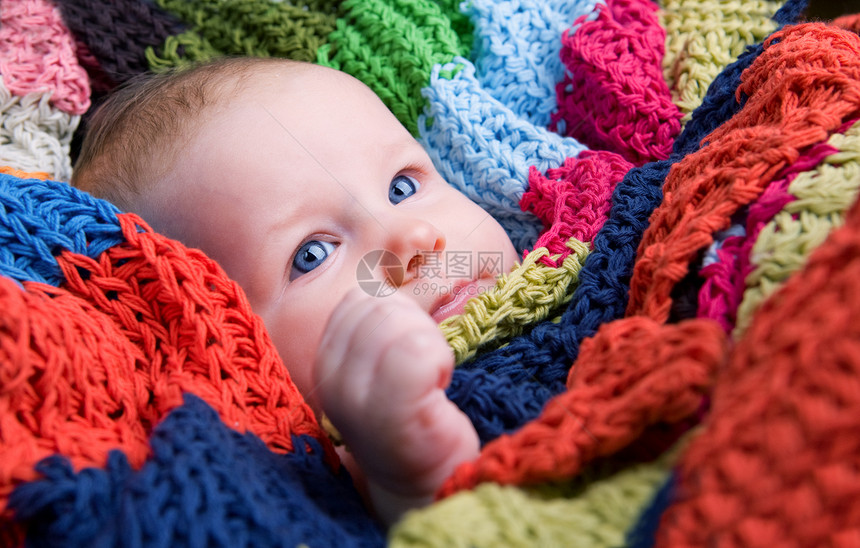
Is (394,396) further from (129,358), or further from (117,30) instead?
(117,30)

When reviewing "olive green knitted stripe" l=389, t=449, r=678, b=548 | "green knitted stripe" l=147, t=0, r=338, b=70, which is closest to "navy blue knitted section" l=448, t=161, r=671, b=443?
"olive green knitted stripe" l=389, t=449, r=678, b=548

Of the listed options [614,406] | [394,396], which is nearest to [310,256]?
[394,396]

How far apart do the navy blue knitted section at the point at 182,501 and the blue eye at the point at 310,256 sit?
278mm

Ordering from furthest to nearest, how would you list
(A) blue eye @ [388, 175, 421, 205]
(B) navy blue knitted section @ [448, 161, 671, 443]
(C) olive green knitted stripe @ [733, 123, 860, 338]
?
(A) blue eye @ [388, 175, 421, 205]
(B) navy blue knitted section @ [448, 161, 671, 443]
(C) olive green knitted stripe @ [733, 123, 860, 338]

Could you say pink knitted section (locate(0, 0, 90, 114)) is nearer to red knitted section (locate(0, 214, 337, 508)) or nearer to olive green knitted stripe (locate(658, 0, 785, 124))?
red knitted section (locate(0, 214, 337, 508))

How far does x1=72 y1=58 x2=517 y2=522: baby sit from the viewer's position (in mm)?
783

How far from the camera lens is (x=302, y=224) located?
81cm

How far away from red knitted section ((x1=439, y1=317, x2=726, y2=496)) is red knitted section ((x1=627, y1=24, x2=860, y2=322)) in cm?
11

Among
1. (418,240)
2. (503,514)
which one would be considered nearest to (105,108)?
(418,240)

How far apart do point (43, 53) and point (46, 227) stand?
50 cm

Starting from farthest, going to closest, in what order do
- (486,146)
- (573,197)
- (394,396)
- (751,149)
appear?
(486,146), (573,197), (751,149), (394,396)

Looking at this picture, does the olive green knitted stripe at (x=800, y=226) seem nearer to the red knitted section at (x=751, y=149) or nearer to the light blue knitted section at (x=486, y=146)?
the red knitted section at (x=751, y=149)

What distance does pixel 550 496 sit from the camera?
0.50 m

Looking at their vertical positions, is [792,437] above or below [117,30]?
Answer: below
